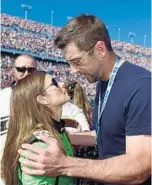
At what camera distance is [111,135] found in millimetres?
1738

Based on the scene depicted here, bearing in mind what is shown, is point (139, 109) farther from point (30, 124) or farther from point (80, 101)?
point (80, 101)

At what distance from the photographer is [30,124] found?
1.90 m

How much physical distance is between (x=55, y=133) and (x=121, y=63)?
49cm

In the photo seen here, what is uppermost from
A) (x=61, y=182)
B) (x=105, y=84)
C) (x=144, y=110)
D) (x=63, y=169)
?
(x=105, y=84)

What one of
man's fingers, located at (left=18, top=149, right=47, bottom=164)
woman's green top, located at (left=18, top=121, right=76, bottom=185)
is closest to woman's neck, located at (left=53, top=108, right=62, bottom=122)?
woman's green top, located at (left=18, top=121, right=76, bottom=185)

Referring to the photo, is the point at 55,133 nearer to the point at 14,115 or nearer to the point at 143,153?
the point at 14,115

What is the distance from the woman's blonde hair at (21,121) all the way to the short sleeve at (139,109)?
46cm

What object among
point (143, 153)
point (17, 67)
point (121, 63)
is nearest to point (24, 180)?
point (143, 153)

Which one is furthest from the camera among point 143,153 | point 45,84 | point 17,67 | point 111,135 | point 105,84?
point 17,67

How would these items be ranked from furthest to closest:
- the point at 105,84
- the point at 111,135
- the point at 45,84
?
the point at 45,84 < the point at 105,84 < the point at 111,135

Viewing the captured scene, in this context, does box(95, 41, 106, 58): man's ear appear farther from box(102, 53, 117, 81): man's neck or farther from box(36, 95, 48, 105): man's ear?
box(36, 95, 48, 105): man's ear

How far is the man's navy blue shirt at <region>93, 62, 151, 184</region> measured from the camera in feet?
5.03

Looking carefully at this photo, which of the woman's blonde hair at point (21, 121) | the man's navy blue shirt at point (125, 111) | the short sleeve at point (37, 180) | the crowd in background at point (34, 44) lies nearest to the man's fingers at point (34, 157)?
the short sleeve at point (37, 180)

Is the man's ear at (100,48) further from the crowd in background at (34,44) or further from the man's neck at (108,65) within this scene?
the crowd in background at (34,44)
